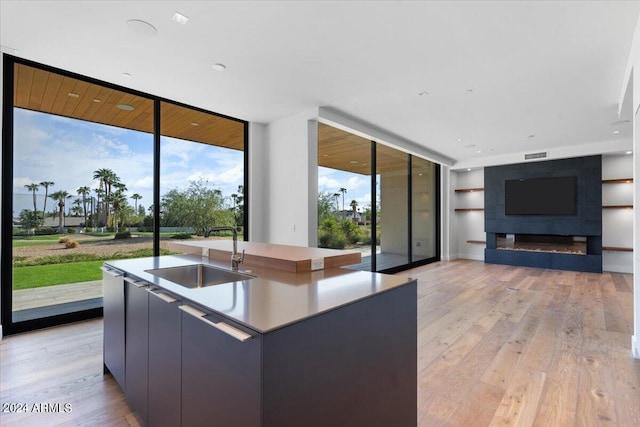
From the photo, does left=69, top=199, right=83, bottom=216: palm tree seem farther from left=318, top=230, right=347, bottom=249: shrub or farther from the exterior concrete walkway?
left=318, top=230, right=347, bottom=249: shrub

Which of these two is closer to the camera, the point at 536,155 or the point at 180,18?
the point at 180,18

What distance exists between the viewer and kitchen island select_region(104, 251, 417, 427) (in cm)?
95

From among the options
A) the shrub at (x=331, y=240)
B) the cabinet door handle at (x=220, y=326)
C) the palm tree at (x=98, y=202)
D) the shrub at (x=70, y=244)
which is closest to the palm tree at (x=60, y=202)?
the shrub at (x=70, y=244)

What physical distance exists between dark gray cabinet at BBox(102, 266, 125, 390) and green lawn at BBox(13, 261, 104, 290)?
5.66ft

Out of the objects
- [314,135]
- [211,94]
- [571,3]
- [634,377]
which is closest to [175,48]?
[211,94]

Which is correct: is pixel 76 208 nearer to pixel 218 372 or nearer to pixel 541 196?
pixel 218 372

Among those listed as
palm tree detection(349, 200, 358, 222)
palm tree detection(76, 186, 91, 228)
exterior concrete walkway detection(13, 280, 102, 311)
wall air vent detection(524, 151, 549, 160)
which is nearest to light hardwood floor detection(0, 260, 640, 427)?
exterior concrete walkway detection(13, 280, 102, 311)

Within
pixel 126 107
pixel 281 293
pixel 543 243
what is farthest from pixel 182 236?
pixel 543 243

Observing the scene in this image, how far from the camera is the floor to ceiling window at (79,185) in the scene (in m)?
3.12

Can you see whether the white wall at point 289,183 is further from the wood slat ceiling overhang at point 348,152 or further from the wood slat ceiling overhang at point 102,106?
the wood slat ceiling overhang at point 102,106

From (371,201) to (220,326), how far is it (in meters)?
4.96

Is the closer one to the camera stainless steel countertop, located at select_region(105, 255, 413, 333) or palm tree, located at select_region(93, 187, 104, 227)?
Result: stainless steel countertop, located at select_region(105, 255, 413, 333)

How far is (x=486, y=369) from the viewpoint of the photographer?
7.88 feet

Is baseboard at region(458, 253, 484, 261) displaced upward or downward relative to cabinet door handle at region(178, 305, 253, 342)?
downward
